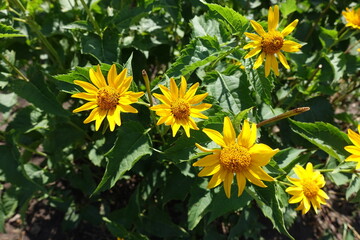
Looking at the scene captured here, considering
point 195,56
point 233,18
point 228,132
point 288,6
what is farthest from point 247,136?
point 288,6

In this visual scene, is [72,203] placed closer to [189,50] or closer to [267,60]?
Answer: [189,50]

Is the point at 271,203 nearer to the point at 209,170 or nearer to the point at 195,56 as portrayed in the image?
the point at 209,170

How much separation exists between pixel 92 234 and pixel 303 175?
2.02 meters

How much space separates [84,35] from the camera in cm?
183

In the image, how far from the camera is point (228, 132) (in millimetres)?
1371

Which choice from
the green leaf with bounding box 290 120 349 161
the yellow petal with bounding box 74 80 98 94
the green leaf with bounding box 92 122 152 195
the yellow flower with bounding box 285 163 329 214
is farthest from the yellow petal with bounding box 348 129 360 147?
the yellow petal with bounding box 74 80 98 94

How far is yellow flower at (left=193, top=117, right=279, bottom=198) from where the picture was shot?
136 cm

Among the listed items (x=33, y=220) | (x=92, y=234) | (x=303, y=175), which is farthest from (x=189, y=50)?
(x=33, y=220)

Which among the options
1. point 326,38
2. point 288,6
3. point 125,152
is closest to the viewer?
point 125,152

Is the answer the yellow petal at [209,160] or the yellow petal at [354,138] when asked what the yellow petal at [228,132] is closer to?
the yellow petal at [209,160]

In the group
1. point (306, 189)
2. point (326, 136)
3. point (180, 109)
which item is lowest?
point (306, 189)

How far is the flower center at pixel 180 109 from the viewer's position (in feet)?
4.67

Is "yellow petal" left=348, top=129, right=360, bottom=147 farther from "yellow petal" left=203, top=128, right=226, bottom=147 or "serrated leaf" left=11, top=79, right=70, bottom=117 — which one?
"serrated leaf" left=11, top=79, right=70, bottom=117

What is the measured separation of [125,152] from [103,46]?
71 cm
